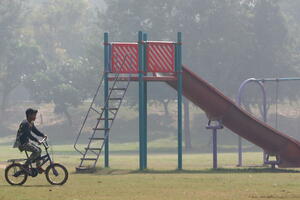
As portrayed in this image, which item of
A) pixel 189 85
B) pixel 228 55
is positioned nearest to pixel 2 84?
pixel 228 55

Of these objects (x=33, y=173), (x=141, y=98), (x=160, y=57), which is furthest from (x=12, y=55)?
(x=33, y=173)

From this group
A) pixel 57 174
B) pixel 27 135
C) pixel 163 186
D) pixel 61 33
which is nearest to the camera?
pixel 27 135

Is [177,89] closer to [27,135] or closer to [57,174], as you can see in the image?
[57,174]

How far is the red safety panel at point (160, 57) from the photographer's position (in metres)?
30.2

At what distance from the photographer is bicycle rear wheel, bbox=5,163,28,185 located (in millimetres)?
22078

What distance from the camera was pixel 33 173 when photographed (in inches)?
863

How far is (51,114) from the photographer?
9406 centimetres

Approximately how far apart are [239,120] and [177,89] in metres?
2.44

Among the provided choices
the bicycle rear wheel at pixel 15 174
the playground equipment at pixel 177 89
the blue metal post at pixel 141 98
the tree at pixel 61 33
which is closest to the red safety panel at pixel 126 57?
the playground equipment at pixel 177 89

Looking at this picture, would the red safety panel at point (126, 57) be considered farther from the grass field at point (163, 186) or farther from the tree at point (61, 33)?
the tree at point (61, 33)

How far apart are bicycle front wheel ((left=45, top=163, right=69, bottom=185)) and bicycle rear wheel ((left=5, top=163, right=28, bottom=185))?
563 mm

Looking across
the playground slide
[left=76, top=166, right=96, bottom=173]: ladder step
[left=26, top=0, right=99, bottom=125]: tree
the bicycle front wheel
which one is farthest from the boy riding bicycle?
[left=26, top=0, right=99, bottom=125]: tree

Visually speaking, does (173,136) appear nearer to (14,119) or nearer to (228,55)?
(228,55)

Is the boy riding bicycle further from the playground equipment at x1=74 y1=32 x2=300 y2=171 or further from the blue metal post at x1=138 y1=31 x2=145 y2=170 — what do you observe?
the blue metal post at x1=138 y1=31 x2=145 y2=170
